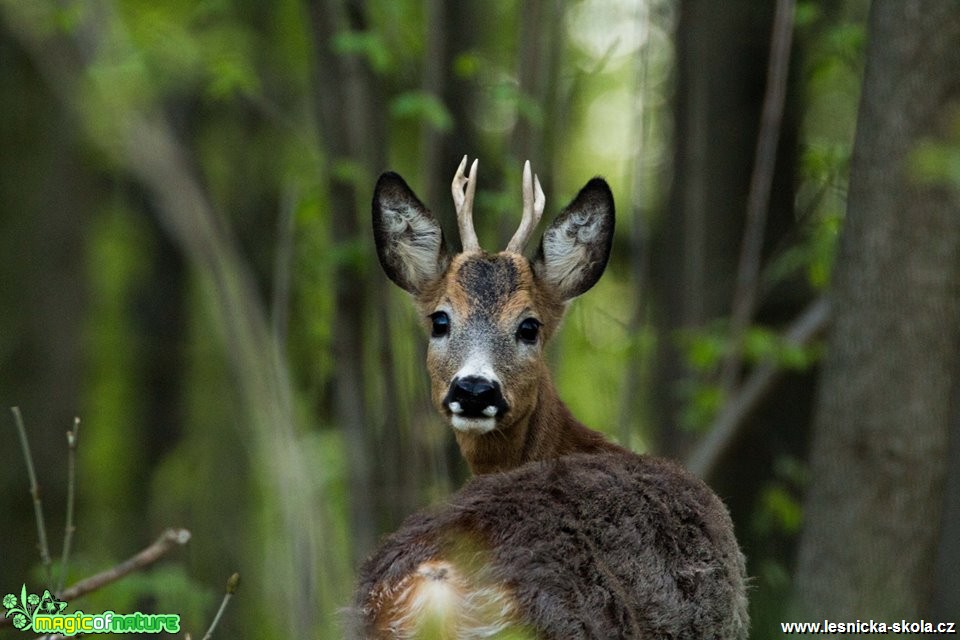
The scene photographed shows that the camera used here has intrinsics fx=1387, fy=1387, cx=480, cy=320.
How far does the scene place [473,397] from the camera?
536 cm

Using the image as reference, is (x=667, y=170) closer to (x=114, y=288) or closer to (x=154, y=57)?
(x=154, y=57)

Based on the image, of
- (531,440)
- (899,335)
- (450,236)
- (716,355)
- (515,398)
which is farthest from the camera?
(450,236)

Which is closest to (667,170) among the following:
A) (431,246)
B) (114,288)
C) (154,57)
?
(154,57)

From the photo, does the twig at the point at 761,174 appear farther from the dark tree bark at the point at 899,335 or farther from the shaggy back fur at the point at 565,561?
the shaggy back fur at the point at 565,561

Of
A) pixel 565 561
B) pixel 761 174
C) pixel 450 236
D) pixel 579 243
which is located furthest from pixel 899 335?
pixel 565 561

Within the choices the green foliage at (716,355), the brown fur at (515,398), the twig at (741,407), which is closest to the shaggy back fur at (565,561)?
the brown fur at (515,398)

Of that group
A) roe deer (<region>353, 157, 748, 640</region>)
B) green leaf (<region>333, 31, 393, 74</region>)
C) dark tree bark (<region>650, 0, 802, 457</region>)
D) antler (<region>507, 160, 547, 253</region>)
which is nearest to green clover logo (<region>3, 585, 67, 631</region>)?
roe deer (<region>353, 157, 748, 640</region>)

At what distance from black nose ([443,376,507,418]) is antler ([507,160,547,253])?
2.85ft

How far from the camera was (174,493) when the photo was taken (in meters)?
15.1

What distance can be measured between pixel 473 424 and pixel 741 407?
12.3 ft

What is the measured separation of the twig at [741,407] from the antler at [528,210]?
9.86ft

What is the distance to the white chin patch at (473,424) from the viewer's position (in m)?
5.39

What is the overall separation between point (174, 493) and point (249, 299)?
7270 mm

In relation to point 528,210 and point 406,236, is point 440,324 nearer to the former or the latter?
point 406,236
